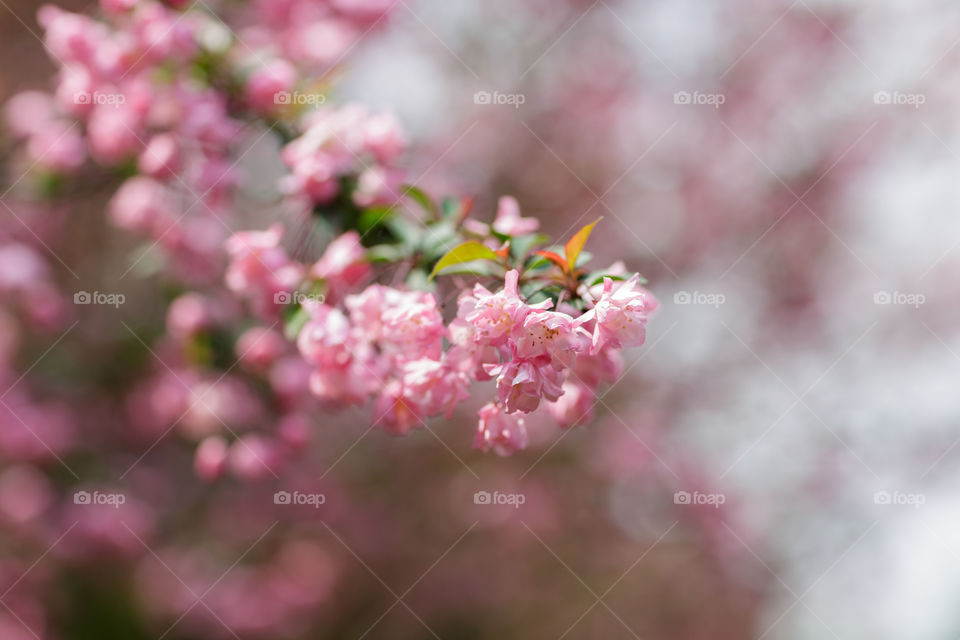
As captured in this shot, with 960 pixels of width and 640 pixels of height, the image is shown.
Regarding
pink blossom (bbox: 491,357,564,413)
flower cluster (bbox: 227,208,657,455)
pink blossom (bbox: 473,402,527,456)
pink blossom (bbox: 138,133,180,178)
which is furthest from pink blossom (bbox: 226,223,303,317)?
pink blossom (bbox: 491,357,564,413)

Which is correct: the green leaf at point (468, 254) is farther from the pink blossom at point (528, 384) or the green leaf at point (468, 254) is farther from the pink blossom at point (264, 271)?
the pink blossom at point (264, 271)

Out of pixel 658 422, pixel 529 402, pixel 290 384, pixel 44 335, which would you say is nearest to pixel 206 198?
pixel 290 384

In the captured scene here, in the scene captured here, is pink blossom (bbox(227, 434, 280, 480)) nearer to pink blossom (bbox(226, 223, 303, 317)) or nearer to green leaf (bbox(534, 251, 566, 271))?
pink blossom (bbox(226, 223, 303, 317))

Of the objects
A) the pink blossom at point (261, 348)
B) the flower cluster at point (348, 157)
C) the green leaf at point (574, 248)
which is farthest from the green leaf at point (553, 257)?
the pink blossom at point (261, 348)

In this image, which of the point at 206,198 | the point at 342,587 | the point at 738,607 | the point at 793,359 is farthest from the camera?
the point at 738,607

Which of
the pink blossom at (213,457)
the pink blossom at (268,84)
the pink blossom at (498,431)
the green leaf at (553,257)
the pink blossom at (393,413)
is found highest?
the pink blossom at (268,84)

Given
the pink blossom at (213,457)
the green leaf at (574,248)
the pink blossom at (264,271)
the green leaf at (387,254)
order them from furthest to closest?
the pink blossom at (213,457) < the pink blossom at (264,271) < the green leaf at (387,254) < the green leaf at (574,248)

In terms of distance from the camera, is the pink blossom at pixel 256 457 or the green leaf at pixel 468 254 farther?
the pink blossom at pixel 256 457

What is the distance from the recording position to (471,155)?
354cm

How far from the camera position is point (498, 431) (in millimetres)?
1027

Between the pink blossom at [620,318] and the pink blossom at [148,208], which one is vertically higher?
the pink blossom at [620,318]

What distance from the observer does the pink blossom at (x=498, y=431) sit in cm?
103

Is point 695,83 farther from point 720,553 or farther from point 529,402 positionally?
point 529,402

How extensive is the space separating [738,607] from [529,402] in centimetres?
460
